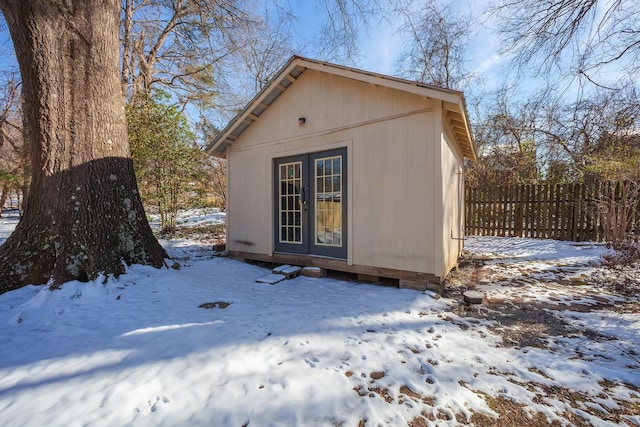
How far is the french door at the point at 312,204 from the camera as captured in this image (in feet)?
17.0

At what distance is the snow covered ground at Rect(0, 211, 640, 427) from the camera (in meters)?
1.79

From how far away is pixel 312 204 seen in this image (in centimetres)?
550

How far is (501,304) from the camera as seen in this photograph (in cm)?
394

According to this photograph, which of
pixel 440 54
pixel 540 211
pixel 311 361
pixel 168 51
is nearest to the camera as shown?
pixel 311 361

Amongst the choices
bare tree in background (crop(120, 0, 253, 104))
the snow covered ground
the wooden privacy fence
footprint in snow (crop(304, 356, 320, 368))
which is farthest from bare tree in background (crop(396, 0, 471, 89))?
footprint in snow (crop(304, 356, 320, 368))

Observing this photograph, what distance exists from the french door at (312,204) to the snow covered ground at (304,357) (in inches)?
52.5

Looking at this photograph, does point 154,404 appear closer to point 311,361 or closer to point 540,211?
point 311,361

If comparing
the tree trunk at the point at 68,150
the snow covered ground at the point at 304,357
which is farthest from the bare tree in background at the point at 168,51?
the snow covered ground at the point at 304,357

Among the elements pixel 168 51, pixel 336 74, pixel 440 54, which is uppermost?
pixel 440 54

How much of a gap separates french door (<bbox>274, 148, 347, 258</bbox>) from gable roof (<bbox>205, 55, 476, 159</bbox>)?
3.91ft

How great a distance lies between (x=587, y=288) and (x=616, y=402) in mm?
3452

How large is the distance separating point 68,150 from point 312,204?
368 cm

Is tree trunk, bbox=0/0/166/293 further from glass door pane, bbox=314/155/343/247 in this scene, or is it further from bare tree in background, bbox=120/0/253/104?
bare tree in background, bbox=120/0/253/104

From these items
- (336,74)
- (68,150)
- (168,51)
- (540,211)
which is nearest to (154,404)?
(68,150)
